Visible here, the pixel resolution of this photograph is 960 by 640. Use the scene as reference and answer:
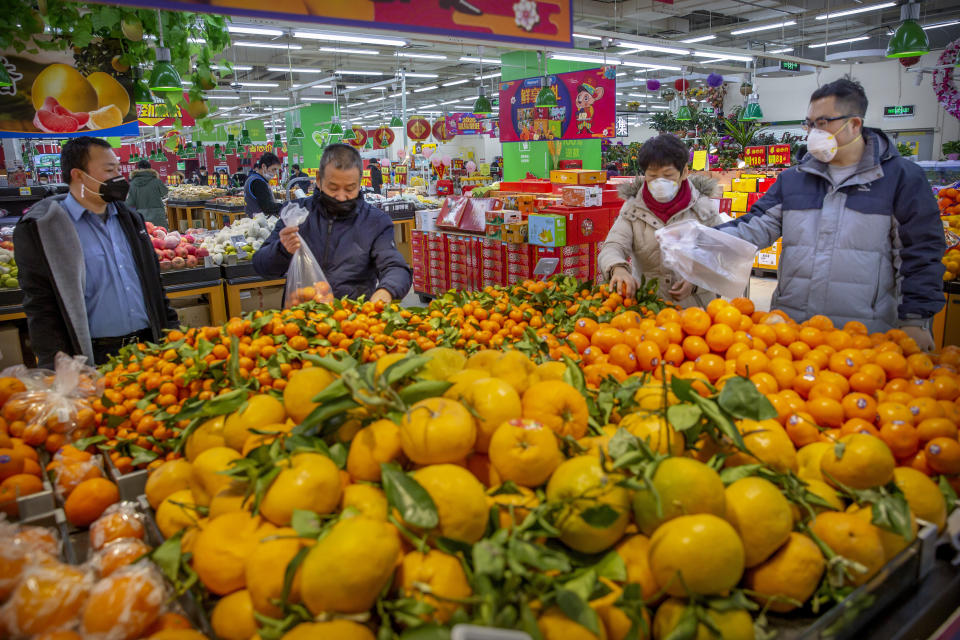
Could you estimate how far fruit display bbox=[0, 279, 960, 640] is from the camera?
3.04 ft

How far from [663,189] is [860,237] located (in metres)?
0.94

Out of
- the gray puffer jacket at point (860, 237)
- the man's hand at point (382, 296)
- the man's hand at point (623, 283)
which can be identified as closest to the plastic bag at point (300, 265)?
the man's hand at point (382, 296)

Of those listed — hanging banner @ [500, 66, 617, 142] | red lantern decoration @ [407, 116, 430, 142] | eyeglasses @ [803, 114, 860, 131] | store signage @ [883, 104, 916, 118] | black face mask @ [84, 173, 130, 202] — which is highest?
store signage @ [883, 104, 916, 118]

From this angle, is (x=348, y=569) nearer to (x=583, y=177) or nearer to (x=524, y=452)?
(x=524, y=452)

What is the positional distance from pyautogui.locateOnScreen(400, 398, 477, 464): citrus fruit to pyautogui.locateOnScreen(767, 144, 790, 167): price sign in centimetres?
1203

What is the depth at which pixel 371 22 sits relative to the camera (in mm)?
2154

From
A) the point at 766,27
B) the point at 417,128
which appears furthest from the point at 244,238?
the point at 766,27

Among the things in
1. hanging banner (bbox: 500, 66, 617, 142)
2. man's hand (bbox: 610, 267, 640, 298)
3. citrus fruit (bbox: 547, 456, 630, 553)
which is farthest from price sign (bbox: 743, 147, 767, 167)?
citrus fruit (bbox: 547, 456, 630, 553)

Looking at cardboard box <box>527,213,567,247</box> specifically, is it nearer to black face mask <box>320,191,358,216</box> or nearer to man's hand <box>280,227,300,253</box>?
black face mask <box>320,191,358,216</box>

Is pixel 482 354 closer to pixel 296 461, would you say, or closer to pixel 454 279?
pixel 296 461

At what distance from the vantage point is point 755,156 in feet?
38.7

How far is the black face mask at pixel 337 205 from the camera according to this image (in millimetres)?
Result: 3113

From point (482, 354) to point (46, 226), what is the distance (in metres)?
2.37

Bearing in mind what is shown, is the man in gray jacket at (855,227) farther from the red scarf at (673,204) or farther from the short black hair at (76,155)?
the short black hair at (76,155)
